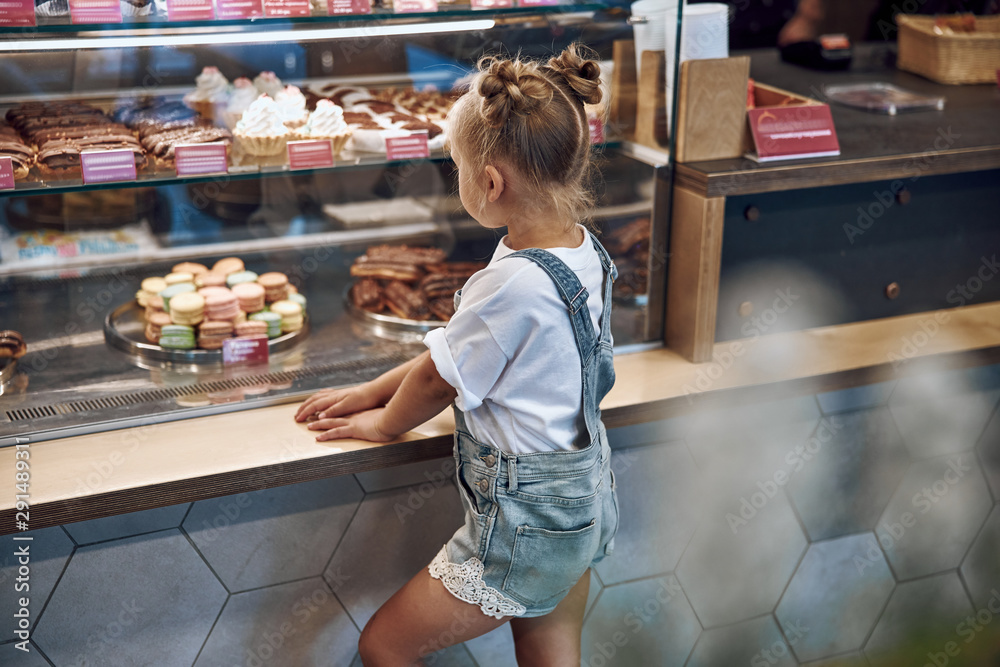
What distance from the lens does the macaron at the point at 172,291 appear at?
1957 mm

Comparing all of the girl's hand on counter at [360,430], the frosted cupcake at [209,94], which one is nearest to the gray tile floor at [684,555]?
the girl's hand on counter at [360,430]

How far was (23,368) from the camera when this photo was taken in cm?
182

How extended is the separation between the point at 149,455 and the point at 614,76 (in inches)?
49.3

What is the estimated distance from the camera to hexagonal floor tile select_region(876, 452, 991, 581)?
227cm

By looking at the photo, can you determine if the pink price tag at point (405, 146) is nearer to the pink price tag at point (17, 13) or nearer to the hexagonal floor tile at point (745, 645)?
the pink price tag at point (17, 13)

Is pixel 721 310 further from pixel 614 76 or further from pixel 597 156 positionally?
pixel 614 76

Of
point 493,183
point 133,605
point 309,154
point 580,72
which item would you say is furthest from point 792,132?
point 133,605

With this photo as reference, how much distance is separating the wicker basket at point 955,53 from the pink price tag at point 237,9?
2228 mm

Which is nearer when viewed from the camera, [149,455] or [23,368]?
[149,455]

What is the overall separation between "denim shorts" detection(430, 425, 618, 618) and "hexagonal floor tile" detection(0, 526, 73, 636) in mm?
680

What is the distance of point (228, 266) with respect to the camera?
2113 millimetres

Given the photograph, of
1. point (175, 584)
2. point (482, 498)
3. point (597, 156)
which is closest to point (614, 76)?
point (597, 156)

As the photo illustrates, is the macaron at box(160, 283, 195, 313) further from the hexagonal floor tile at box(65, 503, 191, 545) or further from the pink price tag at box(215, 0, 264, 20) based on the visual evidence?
the pink price tag at box(215, 0, 264, 20)

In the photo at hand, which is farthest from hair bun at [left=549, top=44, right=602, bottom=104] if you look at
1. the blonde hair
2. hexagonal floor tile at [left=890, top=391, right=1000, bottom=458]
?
hexagonal floor tile at [left=890, top=391, right=1000, bottom=458]
